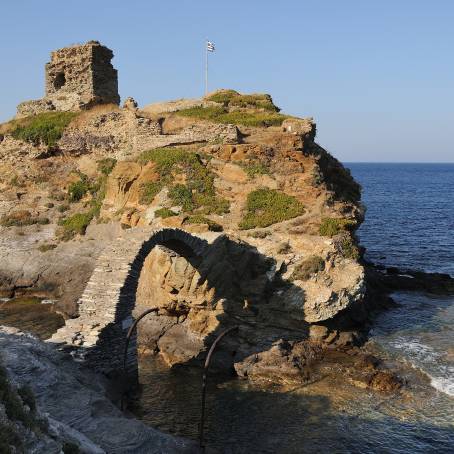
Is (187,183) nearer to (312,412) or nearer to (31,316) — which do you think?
(31,316)

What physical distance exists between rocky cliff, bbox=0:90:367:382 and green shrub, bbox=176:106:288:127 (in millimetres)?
180

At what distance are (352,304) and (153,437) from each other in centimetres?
1697

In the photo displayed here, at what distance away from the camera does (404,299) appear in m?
39.0

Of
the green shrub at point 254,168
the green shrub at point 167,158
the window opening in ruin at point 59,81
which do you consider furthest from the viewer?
the window opening in ruin at point 59,81

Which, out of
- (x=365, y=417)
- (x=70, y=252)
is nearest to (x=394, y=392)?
(x=365, y=417)

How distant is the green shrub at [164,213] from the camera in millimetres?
32438

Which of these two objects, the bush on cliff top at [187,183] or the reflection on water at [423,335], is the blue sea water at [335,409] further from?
the bush on cliff top at [187,183]

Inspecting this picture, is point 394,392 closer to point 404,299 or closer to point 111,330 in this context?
point 111,330

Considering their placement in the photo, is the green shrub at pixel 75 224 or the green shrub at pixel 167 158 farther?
the green shrub at pixel 75 224

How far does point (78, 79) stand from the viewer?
51.0 m

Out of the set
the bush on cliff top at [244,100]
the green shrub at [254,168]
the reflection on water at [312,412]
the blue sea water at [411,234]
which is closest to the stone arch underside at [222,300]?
the reflection on water at [312,412]

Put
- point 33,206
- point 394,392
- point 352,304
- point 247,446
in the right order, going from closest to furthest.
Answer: point 247,446, point 394,392, point 352,304, point 33,206

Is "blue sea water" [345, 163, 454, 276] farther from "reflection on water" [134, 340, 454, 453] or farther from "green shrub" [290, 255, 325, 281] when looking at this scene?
"reflection on water" [134, 340, 454, 453]

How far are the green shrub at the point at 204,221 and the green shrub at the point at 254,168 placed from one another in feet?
19.0
